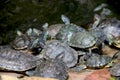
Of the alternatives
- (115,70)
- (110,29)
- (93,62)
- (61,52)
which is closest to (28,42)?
(61,52)

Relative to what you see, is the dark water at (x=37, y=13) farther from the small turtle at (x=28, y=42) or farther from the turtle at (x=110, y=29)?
the turtle at (x=110, y=29)

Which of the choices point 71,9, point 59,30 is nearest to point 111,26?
point 59,30

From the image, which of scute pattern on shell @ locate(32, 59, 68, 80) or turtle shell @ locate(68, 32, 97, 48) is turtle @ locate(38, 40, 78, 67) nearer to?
turtle shell @ locate(68, 32, 97, 48)

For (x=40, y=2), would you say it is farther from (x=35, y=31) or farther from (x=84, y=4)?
(x=35, y=31)

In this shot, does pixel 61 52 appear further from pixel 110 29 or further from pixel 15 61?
pixel 110 29

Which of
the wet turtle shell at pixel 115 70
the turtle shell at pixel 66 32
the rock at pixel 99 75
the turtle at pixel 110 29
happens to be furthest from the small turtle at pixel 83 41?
the wet turtle shell at pixel 115 70

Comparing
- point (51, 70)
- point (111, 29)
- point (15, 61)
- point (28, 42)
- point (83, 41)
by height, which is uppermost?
point (111, 29)
